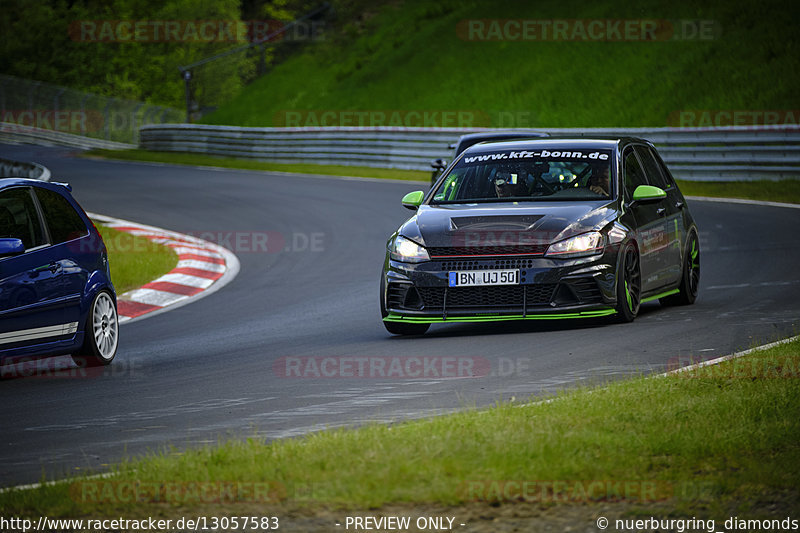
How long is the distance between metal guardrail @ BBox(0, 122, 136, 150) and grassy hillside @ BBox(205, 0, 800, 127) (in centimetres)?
667

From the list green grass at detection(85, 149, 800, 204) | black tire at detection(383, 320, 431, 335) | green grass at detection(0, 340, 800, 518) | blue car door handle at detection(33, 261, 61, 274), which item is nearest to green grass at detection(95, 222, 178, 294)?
black tire at detection(383, 320, 431, 335)

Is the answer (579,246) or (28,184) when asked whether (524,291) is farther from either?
(28,184)

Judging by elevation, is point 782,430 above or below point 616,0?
below

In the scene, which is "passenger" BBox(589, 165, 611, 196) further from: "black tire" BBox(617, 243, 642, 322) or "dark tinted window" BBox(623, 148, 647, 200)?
"black tire" BBox(617, 243, 642, 322)

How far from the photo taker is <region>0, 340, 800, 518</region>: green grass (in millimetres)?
4824

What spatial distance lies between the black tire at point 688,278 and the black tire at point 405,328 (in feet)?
8.58

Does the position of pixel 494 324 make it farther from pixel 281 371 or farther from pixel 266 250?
pixel 266 250

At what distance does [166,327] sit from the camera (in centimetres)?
1169

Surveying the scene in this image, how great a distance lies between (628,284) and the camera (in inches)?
396

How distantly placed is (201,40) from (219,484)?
80057 millimetres

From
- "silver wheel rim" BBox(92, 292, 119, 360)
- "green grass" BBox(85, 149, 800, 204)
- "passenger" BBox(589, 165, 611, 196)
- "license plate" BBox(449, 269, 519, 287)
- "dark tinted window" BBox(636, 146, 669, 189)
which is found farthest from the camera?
"green grass" BBox(85, 149, 800, 204)

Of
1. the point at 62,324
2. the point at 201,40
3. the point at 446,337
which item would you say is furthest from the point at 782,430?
the point at 201,40

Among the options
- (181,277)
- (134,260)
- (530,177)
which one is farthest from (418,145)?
(530,177)

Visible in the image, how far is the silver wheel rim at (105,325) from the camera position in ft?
30.8
